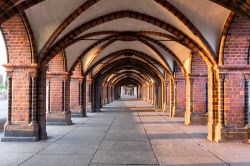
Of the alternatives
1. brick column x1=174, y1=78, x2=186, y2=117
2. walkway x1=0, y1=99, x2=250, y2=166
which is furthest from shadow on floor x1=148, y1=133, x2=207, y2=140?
brick column x1=174, y1=78, x2=186, y2=117

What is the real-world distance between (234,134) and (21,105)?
7109 millimetres

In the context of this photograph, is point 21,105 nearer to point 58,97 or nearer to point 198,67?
point 58,97

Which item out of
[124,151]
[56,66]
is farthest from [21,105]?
[56,66]

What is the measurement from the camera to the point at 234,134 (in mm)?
9805

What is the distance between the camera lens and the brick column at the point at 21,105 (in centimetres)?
984

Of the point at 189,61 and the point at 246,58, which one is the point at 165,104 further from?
the point at 246,58

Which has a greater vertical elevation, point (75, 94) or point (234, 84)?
point (234, 84)

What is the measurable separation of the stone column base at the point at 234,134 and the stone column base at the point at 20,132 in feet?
20.3

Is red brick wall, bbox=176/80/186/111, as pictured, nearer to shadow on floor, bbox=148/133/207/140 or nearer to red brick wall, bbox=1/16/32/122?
shadow on floor, bbox=148/133/207/140

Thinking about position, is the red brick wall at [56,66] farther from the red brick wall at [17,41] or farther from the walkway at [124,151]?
the red brick wall at [17,41]

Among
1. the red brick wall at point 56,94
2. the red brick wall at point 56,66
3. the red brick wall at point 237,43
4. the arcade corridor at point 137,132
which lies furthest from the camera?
the red brick wall at point 56,66

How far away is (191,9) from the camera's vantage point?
362 inches

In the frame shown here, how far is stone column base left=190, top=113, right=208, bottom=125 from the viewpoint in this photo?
48.2 ft

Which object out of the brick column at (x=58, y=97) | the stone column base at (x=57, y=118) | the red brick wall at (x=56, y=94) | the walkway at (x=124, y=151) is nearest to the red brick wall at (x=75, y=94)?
the brick column at (x=58, y=97)
